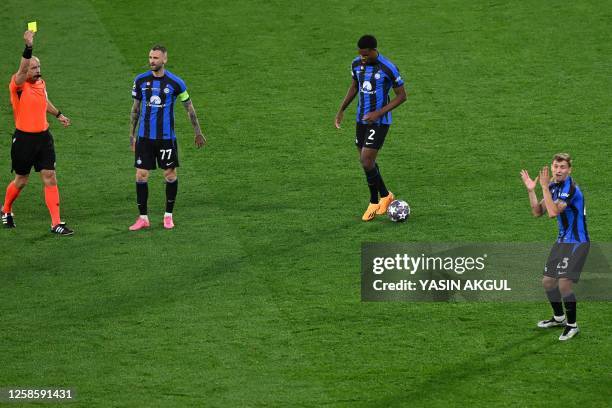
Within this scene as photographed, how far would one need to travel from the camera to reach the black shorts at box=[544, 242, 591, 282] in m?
13.4

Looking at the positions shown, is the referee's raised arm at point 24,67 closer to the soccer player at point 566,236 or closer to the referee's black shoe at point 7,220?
the referee's black shoe at point 7,220

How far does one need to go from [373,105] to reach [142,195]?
11.0 ft

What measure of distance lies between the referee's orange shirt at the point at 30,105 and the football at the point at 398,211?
480 centimetres

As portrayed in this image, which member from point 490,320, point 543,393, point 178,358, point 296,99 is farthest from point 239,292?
point 296,99

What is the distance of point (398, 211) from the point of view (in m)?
17.3

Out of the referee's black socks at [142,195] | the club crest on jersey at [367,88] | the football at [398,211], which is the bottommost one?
the football at [398,211]

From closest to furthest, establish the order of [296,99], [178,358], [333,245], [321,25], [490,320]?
[178,358] < [490,320] < [333,245] < [296,99] < [321,25]

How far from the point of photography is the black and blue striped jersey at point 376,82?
17281 mm

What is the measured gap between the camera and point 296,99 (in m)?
22.8

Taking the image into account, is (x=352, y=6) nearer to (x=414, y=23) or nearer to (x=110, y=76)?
(x=414, y=23)

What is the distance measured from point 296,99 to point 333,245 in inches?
262

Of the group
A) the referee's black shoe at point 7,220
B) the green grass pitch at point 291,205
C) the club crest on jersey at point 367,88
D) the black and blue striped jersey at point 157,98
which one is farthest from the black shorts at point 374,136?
the referee's black shoe at point 7,220

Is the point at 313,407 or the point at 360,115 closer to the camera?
the point at 313,407

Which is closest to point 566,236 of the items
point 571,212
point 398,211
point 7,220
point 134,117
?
point 571,212
